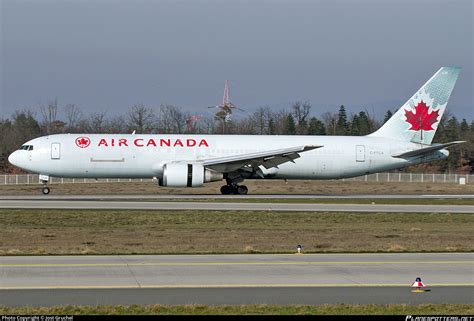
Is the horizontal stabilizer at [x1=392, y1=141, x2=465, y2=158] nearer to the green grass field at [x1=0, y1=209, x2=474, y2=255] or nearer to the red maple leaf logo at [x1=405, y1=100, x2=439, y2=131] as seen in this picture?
the red maple leaf logo at [x1=405, y1=100, x2=439, y2=131]

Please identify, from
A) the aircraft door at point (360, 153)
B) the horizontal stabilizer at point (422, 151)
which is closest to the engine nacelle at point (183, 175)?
the aircraft door at point (360, 153)

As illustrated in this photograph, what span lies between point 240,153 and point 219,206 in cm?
1039

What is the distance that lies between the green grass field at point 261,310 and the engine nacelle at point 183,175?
30574 millimetres

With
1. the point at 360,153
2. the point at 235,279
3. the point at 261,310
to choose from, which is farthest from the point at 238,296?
the point at 360,153

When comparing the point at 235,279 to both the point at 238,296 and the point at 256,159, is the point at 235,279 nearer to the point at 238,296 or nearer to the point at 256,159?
the point at 238,296

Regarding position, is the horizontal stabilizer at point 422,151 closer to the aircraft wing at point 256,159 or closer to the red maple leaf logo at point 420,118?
the red maple leaf logo at point 420,118

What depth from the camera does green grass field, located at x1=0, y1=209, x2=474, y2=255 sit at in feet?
70.8

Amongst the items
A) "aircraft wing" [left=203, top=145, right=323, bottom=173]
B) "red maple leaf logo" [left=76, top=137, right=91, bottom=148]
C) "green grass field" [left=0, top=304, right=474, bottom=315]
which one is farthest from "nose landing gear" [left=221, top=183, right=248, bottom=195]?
"green grass field" [left=0, top=304, right=474, bottom=315]

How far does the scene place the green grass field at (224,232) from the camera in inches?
850

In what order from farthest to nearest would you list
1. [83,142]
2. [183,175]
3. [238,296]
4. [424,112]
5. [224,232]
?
[424,112], [83,142], [183,175], [224,232], [238,296]

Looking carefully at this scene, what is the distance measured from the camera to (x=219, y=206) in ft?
118

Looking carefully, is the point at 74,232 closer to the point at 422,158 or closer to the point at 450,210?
the point at 450,210

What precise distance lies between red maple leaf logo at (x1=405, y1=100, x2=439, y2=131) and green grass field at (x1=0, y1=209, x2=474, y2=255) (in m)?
16.0

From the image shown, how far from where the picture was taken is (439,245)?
22.6 metres
